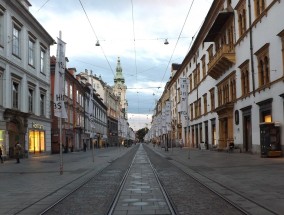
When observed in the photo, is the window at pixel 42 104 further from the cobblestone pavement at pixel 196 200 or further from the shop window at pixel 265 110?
the cobblestone pavement at pixel 196 200

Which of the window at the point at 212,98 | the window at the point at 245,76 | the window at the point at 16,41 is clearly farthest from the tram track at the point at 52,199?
the window at the point at 212,98

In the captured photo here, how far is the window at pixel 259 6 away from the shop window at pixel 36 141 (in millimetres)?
22229

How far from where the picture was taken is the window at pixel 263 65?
29484mm

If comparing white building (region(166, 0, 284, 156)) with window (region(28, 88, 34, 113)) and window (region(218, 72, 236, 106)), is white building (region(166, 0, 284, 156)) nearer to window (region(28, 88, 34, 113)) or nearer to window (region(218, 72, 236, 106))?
window (region(218, 72, 236, 106))

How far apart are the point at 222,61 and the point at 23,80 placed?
60.5 feet

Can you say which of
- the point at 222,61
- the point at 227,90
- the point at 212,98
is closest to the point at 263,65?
the point at 222,61

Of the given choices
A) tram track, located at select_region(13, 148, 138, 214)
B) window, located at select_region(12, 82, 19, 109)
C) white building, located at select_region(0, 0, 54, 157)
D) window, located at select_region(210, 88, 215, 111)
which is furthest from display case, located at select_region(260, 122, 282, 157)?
window, located at select_region(210, 88, 215, 111)

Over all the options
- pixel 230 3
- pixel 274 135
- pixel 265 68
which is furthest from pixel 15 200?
pixel 230 3

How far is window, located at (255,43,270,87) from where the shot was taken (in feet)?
96.7

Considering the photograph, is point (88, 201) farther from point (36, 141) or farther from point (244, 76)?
point (36, 141)

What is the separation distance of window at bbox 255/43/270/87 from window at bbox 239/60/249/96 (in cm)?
305

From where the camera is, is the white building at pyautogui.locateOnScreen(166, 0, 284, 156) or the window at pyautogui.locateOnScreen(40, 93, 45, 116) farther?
the window at pyautogui.locateOnScreen(40, 93, 45, 116)

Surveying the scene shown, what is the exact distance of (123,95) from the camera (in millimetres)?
182000

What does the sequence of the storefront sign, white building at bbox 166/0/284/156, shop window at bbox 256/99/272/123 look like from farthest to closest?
the storefront sign < shop window at bbox 256/99/272/123 < white building at bbox 166/0/284/156
